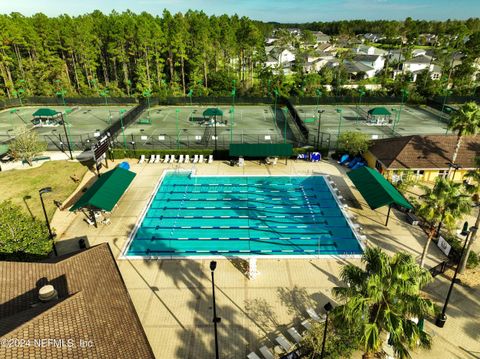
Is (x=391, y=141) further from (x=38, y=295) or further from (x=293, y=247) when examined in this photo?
(x=38, y=295)

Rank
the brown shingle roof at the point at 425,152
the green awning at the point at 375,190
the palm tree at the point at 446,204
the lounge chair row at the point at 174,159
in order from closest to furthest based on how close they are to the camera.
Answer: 1. the palm tree at the point at 446,204
2. the green awning at the point at 375,190
3. the brown shingle roof at the point at 425,152
4. the lounge chair row at the point at 174,159

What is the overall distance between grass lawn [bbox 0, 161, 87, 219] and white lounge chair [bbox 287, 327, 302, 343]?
21.1m

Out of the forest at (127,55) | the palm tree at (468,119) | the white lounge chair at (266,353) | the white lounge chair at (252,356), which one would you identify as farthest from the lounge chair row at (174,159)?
the forest at (127,55)

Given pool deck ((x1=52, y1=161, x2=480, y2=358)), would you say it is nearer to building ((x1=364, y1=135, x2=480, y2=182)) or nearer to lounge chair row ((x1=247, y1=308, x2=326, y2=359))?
lounge chair row ((x1=247, y1=308, x2=326, y2=359))

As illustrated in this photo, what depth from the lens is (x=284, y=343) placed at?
1534cm

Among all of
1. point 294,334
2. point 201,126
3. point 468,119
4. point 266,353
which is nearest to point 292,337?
point 294,334

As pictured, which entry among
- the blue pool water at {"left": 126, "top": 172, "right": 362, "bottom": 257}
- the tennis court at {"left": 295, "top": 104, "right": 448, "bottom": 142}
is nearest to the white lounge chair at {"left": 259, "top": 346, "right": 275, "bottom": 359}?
the blue pool water at {"left": 126, "top": 172, "right": 362, "bottom": 257}

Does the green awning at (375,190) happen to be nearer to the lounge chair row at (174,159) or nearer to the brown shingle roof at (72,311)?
the lounge chair row at (174,159)

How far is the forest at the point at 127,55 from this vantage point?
67.0m

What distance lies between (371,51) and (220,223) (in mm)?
112288

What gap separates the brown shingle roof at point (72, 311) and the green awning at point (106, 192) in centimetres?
1006

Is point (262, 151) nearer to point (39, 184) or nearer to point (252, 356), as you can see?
point (39, 184)

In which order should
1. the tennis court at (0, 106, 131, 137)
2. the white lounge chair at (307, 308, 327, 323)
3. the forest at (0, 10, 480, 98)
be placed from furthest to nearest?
the forest at (0, 10, 480, 98), the tennis court at (0, 106, 131, 137), the white lounge chair at (307, 308, 327, 323)

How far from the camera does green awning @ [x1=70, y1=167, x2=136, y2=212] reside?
81.1ft
